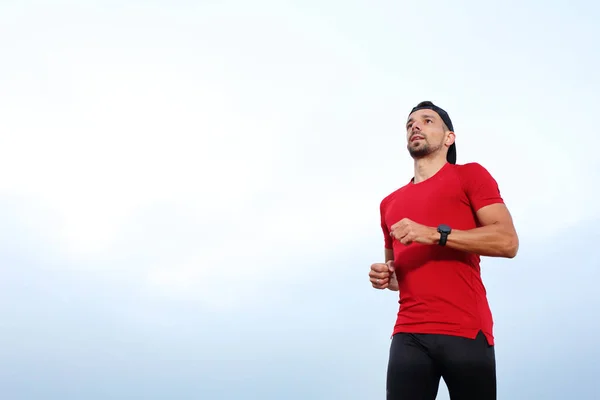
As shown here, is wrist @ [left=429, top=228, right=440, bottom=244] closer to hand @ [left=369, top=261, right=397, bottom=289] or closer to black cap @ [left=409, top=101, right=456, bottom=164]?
hand @ [left=369, top=261, right=397, bottom=289]

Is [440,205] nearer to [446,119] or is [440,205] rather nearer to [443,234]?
[443,234]

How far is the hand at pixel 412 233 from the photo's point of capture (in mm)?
4238

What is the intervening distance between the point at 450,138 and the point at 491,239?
1.28 metres

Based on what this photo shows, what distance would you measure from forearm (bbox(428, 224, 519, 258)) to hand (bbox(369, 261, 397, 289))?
61cm

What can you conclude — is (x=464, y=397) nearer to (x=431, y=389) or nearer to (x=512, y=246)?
(x=431, y=389)

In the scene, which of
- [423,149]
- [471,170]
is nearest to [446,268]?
[471,170]

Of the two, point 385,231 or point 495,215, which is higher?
point 385,231

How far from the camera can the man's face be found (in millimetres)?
5219

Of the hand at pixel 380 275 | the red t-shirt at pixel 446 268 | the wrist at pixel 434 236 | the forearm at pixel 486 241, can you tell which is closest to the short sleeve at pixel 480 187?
the red t-shirt at pixel 446 268

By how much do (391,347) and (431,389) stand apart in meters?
0.43

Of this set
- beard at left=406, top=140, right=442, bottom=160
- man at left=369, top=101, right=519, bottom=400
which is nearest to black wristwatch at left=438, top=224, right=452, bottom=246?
man at left=369, top=101, right=519, bottom=400

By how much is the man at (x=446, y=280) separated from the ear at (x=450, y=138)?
289 mm

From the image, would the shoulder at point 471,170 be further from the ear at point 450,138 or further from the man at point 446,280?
the ear at point 450,138

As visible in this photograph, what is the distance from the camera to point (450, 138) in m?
5.38
